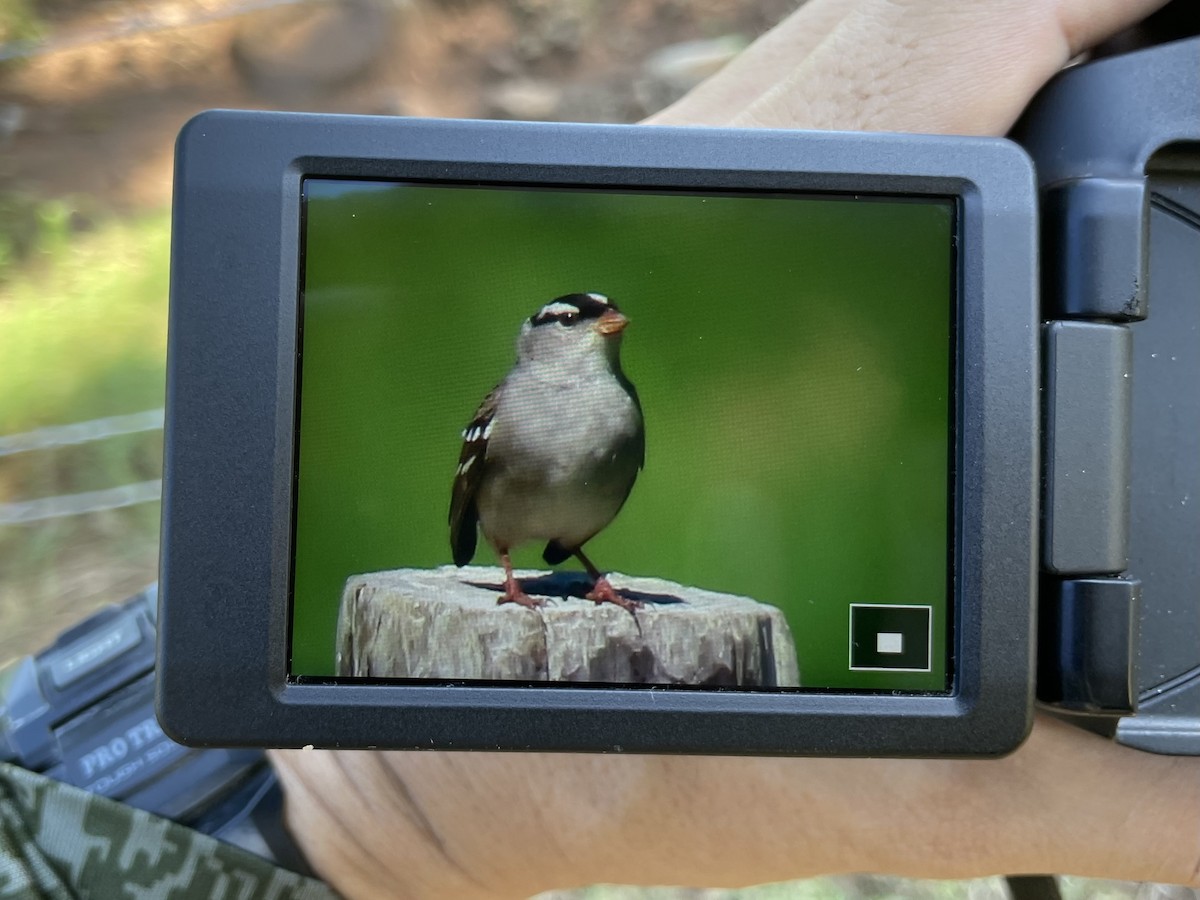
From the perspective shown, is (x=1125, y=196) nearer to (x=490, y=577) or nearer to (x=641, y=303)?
(x=641, y=303)

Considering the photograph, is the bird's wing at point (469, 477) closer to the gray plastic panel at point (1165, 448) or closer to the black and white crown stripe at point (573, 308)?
the black and white crown stripe at point (573, 308)

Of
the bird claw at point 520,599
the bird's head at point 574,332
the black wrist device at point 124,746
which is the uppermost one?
the bird's head at point 574,332

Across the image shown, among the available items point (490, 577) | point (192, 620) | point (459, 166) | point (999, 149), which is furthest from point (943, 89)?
point (192, 620)

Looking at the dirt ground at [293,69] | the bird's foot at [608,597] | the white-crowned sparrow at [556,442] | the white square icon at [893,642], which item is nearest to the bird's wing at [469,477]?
the white-crowned sparrow at [556,442]

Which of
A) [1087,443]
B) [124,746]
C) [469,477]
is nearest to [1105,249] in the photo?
[1087,443]

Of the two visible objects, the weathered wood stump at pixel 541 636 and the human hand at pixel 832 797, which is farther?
the human hand at pixel 832 797

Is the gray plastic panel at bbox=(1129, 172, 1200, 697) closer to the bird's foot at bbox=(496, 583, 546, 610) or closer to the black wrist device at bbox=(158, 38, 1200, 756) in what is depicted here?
the black wrist device at bbox=(158, 38, 1200, 756)

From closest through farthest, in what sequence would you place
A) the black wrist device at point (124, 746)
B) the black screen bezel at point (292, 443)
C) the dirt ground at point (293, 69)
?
the black screen bezel at point (292, 443)
the black wrist device at point (124, 746)
the dirt ground at point (293, 69)

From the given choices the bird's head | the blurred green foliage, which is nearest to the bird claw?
the bird's head
